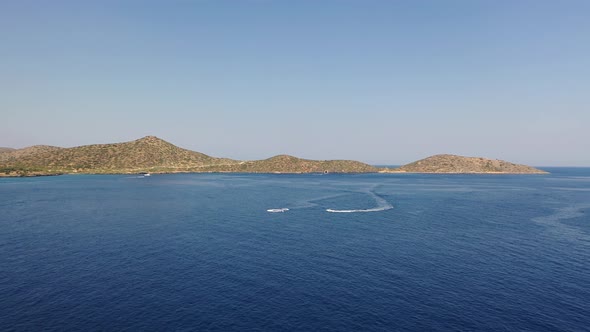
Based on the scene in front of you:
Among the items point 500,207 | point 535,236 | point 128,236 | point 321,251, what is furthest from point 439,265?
point 500,207

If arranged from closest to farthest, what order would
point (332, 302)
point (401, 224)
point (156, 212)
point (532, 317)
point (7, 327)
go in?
point (7, 327), point (532, 317), point (332, 302), point (401, 224), point (156, 212)

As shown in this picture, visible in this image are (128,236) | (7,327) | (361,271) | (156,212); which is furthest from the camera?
(156,212)

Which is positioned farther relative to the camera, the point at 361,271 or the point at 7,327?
the point at 361,271

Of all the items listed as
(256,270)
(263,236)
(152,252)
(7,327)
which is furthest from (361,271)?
(7,327)

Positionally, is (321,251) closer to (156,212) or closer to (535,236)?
(535,236)

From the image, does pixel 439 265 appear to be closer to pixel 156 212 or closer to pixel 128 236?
pixel 128 236

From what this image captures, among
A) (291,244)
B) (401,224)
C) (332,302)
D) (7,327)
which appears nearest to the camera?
(7,327)
